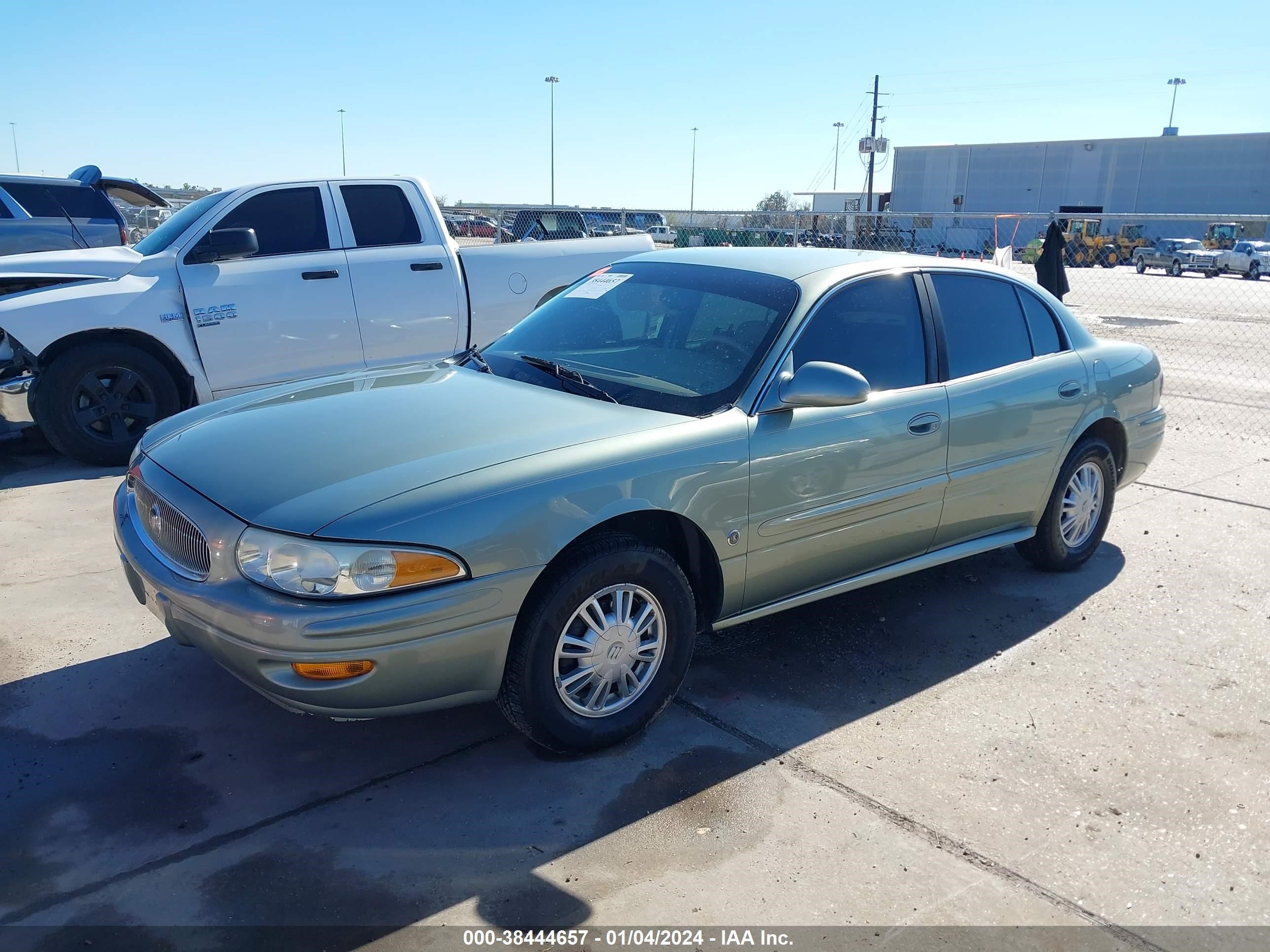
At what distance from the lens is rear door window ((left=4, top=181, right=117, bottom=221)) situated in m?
10.9

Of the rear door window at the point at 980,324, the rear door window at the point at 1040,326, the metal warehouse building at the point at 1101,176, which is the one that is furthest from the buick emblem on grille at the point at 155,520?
the metal warehouse building at the point at 1101,176

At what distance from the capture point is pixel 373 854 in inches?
112

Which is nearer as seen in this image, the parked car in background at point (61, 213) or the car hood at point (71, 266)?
A: the car hood at point (71, 266)

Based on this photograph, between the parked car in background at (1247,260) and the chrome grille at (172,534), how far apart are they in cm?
4284

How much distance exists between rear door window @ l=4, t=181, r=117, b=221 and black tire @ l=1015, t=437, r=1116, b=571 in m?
10.8

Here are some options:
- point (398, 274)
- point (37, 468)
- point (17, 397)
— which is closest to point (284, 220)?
point (398, 274)

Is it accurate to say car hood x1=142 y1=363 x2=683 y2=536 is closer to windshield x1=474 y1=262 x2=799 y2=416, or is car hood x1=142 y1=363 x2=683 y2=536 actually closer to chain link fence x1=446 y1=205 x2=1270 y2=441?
windshield x1=474 y1=262 x2=799 y2=416

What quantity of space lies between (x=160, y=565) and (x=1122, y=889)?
3138 millimetres

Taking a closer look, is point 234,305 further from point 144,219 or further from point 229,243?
point 144,219

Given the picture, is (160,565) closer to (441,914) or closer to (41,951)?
(41,951)

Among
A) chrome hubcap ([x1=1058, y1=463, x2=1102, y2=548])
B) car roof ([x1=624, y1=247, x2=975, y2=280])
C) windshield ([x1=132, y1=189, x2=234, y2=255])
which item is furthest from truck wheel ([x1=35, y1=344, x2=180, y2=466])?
chrome hubcap ([x1=1058, y1=463, x2=1102, y2=548])

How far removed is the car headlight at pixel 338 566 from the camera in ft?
9.25

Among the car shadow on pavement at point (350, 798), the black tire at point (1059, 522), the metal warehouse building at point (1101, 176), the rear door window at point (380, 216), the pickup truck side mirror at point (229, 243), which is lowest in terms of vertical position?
the car shadow on pavement at point (350, 798)

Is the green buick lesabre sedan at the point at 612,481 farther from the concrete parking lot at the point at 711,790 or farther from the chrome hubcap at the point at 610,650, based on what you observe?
the concrete parking lot at the point at 711,790
